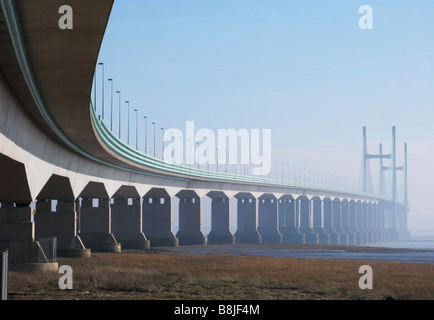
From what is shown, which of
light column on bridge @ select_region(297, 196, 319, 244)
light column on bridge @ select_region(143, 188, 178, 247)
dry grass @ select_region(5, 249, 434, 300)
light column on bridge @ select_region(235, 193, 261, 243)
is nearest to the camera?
dry grass @ select_region(5, 249, 434, 300)

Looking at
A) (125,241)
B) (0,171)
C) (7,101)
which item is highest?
(7,101)

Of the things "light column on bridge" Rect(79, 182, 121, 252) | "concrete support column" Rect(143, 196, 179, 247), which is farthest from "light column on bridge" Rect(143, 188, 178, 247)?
"light column on bridge" Rect(79, 182, 121, 252)

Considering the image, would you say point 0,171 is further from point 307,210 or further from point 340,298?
point 307,210

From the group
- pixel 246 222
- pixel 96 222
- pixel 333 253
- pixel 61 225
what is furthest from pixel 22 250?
pixel 246 222

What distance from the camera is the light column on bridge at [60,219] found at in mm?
61188

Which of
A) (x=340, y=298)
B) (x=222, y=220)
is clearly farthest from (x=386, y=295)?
(x=222, y=220)

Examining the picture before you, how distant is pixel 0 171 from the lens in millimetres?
40000

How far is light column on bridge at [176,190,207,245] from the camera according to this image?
117312 mm

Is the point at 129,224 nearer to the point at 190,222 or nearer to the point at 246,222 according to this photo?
the point at 190,222

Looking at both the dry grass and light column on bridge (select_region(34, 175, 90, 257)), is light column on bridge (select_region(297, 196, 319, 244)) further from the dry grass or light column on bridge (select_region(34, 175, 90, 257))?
the dry grass

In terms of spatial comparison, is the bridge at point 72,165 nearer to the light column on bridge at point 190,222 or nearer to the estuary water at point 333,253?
the light column on bridge at point 190,222

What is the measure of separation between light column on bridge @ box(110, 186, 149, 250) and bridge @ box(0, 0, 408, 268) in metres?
0.13

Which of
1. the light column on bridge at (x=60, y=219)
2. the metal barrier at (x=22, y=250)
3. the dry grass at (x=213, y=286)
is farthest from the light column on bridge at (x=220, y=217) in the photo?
the dry grass at (x=213, y=286)
